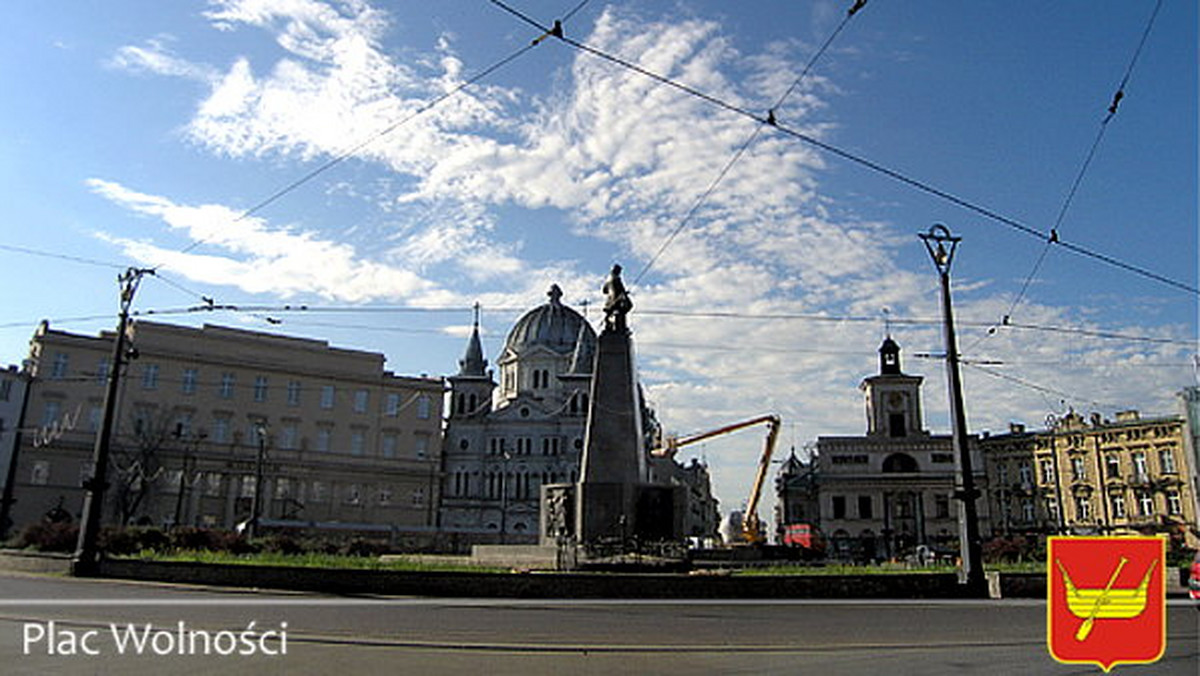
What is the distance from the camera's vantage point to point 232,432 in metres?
64.9

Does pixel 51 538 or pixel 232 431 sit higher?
pixel 232 431

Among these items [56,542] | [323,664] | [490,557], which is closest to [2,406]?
[56,542]

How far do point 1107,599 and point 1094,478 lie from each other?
219 feet

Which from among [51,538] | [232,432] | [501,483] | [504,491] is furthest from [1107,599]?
[501,483]

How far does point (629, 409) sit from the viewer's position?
2330 cm

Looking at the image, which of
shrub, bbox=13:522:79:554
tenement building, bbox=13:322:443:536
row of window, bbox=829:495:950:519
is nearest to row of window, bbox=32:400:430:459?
tenement building, bbox=13:322:443:536

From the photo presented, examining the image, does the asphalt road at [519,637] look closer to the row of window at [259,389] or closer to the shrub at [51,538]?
the shrub at [51,538]

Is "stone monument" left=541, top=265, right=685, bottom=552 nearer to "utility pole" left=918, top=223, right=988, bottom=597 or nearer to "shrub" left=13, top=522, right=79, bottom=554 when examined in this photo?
"utility pole" left=918, top=223, right=988, bottom=597

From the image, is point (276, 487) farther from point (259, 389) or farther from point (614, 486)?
point (614, 486)

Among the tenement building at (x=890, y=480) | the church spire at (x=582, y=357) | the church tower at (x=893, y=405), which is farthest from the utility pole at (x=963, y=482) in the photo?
the church spire at (x=582, y=357)

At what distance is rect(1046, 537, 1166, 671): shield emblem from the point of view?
5164 millimetres

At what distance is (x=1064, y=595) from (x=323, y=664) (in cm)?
622

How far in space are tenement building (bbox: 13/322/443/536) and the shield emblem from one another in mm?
55982

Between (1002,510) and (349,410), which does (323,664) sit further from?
(1002,510)
